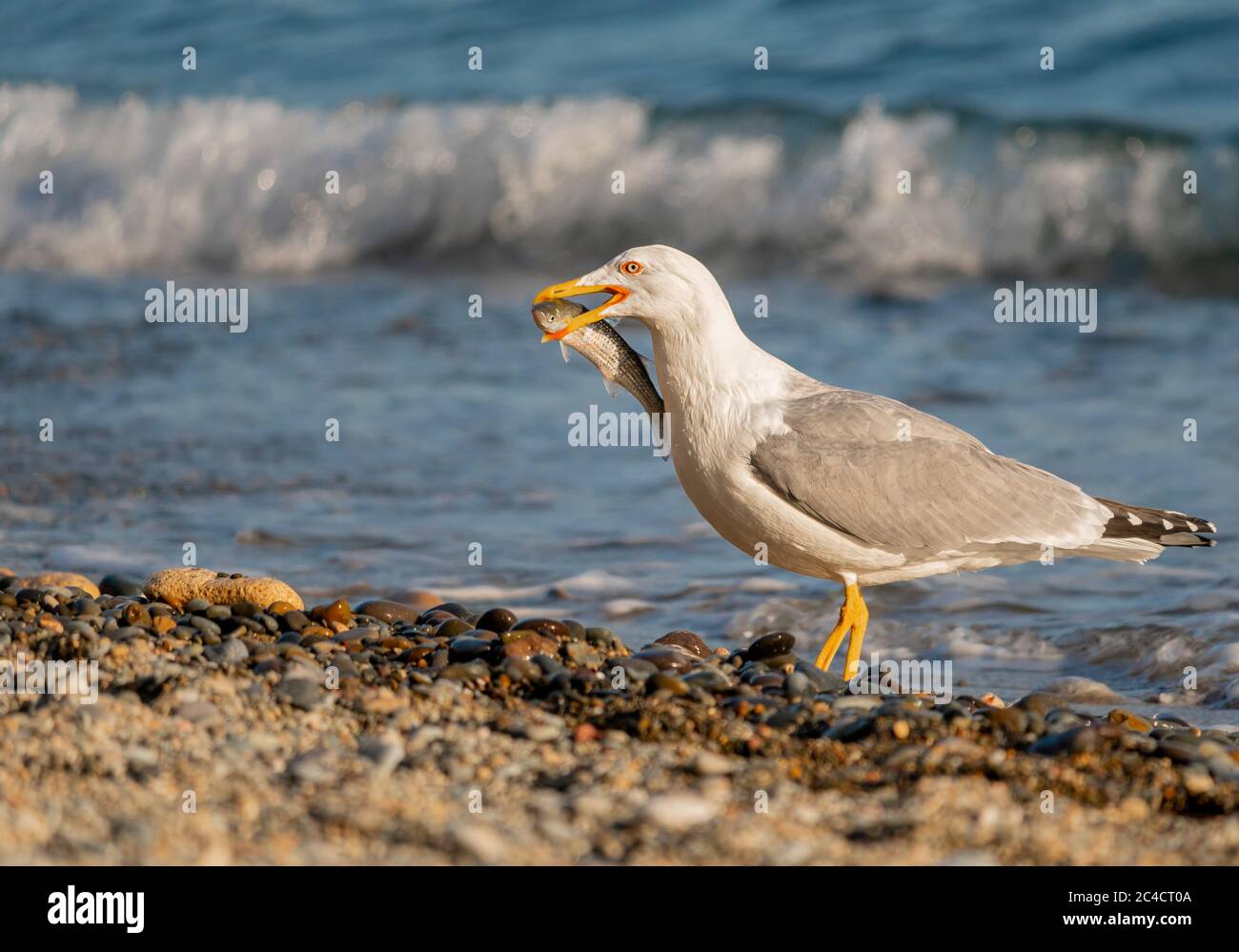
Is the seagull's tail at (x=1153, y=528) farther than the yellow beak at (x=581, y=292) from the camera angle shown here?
Yes

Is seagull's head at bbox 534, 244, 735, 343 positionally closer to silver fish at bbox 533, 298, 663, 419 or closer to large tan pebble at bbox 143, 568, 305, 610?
silver fish at bbox 533, 298, 663, 419

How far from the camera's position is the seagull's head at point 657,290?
514cm

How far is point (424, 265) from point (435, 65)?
3.63 m

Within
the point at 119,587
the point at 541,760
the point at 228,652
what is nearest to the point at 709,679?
the point at 541,760

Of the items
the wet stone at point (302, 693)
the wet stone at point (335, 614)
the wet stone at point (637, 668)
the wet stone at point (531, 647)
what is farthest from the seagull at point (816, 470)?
the wet stone at point (302, 693)

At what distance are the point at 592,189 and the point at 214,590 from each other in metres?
9.62

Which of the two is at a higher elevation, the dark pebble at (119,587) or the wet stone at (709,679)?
the dark pebble at (119,587)

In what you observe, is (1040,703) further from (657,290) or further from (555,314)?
(555,314)

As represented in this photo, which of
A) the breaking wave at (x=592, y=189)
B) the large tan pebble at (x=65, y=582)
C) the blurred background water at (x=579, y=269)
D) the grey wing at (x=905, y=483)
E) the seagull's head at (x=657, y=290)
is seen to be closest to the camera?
the grey wing at (x=905, y=483)

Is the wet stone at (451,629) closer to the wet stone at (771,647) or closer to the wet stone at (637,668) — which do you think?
the wet stone at (637,668)

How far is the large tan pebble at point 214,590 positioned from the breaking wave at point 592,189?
777 centimetres

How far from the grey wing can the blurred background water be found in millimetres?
796
